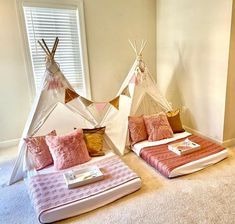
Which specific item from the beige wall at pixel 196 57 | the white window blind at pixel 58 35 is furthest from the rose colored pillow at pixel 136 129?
the white window blind at pixel 58 35

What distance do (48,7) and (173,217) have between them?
3679 mm

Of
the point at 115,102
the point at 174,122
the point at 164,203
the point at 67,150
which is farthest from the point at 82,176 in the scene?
the point at 174,122

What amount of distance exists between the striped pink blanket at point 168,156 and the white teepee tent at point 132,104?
0.47 metres

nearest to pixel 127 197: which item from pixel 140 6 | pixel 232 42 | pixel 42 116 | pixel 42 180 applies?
pixel 42 180

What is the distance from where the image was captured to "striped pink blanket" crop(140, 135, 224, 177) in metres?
2.57

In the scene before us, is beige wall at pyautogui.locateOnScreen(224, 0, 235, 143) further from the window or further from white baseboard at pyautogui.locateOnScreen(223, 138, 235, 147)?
the window

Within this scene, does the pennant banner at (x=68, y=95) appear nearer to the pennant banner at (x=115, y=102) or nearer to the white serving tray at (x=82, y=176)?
the pennant banner at (x=115, y=102)

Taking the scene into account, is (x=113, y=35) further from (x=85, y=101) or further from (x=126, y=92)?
(x=85, y=101)

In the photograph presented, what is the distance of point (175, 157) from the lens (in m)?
2.73

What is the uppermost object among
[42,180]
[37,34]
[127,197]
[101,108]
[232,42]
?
[37,34]

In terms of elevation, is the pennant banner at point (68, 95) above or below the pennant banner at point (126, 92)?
above

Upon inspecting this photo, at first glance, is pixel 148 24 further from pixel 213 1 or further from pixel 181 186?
pixel 181 186

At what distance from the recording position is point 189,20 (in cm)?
348

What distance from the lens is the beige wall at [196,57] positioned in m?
3.03
